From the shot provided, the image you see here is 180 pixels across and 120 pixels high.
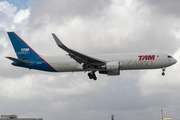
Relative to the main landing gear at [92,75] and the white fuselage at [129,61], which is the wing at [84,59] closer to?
the white fuselage at [129,61]

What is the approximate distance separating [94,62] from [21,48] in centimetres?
1472

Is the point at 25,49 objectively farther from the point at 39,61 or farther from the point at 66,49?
the point at 66,49

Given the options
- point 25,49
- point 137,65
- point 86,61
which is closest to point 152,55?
point 137,65

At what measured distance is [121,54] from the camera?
4778 cm

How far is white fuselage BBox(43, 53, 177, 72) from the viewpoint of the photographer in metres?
46.8

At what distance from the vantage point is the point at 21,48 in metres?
52.6

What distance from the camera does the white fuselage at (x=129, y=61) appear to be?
46.8 metres

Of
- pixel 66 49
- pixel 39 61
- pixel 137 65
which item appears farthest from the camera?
pixel 39 61

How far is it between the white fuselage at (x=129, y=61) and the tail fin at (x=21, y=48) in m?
4.73

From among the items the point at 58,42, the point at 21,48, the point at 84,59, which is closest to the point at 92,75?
the point at 84,59

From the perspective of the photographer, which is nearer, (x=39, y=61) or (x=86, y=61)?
(x=86, y=61)

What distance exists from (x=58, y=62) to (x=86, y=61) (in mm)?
5227

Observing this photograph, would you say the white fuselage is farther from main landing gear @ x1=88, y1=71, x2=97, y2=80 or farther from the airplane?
main landing gear @ x1=88, y1=71, x2=97, y2=80

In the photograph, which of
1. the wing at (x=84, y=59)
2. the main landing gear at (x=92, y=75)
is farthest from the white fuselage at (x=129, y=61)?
the main landing gear at (x=92, y=75)
